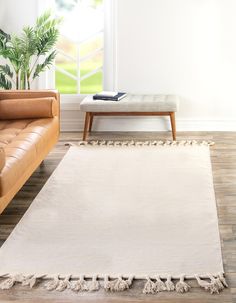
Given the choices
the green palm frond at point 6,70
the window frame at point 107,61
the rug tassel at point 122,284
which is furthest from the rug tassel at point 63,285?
the window frame at point 107,61

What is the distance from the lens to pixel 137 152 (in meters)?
5.71

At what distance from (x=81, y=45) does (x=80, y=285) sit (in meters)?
4.13

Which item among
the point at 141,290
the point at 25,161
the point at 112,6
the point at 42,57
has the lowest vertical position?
the point at 141,290

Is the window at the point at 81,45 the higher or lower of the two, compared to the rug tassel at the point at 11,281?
higher

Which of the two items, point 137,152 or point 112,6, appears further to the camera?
point 112,6

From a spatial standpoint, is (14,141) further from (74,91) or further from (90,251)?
(74,91)

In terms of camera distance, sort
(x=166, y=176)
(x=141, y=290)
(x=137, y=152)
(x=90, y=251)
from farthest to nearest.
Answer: (x=137, y=152), (x=166, y=176), (x=90, y=251), (x=141, y=290)

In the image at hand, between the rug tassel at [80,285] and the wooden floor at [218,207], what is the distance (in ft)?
0.13

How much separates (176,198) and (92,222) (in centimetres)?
73

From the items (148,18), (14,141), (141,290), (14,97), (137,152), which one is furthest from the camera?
(148,18)

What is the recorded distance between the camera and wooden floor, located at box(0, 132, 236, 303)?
2.93m

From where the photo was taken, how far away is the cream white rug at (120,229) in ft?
10.3

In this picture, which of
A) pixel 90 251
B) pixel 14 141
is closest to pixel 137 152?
pixel 14 141

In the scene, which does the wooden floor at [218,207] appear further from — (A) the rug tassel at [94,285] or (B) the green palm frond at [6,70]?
(B) the green palm frond at [6,70]
